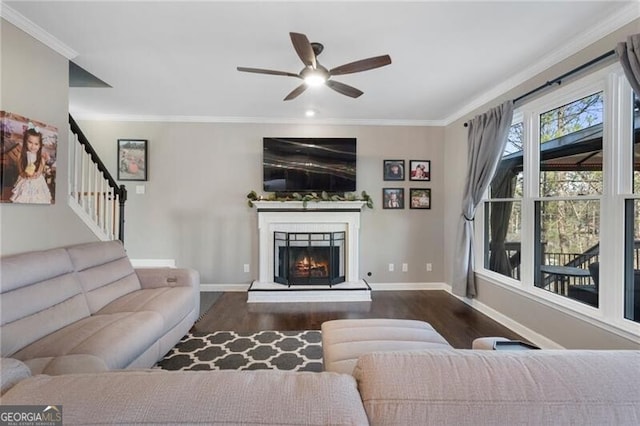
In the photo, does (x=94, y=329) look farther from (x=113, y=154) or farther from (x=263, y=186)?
(x=113, y=154)

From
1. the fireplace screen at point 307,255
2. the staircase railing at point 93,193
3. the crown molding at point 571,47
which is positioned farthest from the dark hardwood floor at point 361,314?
the crown molding at point 571,47

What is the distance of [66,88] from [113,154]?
190 cm

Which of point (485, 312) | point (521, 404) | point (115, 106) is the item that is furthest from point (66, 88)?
point (485, 312)

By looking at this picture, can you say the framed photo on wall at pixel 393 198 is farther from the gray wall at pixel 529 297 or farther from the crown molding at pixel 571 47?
the crown molding at pixel 571 47

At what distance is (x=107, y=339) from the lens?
1.67 meters

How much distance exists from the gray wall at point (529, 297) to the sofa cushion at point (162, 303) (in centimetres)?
330

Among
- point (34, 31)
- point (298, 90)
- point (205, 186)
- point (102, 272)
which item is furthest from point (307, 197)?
point (34, 31)

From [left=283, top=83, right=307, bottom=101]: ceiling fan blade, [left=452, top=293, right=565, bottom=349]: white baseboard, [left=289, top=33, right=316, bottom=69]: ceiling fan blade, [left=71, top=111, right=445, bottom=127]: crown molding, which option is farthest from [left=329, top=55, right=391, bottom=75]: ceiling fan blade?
[left=452, top=293, right=565, bottom=349]: white baseboard

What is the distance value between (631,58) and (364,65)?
66.6 inches

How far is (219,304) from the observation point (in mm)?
3738

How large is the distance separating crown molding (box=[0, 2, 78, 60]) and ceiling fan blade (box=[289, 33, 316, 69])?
2.04 m

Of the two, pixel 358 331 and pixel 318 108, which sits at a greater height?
pixel 318 108

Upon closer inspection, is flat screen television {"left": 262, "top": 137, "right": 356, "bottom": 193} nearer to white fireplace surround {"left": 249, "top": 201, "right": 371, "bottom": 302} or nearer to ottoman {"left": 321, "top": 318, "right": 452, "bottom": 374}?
white fireplace surround {"left": 249, "top": 201, "right": 371, "bottom": 302}

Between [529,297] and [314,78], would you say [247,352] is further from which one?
[529,297]
